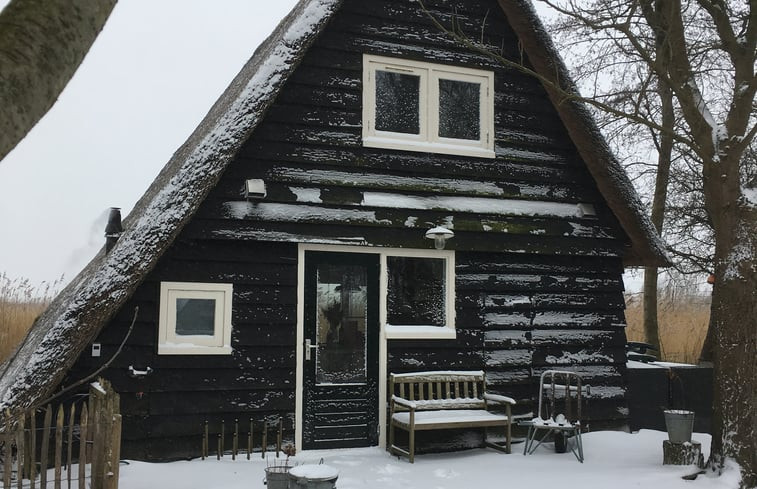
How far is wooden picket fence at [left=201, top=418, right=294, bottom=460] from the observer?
23.7 feet

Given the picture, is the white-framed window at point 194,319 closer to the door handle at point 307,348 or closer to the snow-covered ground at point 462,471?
the door handle at point 307,348

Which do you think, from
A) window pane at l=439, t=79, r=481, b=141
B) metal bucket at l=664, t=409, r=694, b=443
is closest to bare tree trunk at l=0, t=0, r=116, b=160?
metal bucket at l=664, t=409, r=694, b=443

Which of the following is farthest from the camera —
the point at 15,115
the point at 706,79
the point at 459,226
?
the point at 706,79

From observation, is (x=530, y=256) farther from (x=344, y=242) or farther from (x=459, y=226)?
(x=344, y=242)

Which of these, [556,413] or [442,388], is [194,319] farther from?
[556,413]

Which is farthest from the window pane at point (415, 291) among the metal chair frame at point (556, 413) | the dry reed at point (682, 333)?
the dry reed at point (682, 333)

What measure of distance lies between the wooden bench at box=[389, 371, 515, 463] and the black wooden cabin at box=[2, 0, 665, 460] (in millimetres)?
191

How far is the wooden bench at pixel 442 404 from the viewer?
7.34 meters

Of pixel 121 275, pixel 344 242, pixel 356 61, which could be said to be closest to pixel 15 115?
pixel 121 275

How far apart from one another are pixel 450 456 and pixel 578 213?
3.33 metres

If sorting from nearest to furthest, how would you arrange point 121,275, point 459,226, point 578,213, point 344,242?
1. point 121,275
2. point 344,242
3. point 459,226
4. point 578,213

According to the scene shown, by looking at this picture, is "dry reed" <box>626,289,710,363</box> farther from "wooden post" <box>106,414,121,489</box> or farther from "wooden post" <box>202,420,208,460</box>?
"wooden post" <box>106,414,121,489</box>

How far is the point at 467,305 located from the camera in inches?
332

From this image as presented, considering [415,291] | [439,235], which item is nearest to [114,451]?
[415,291]
